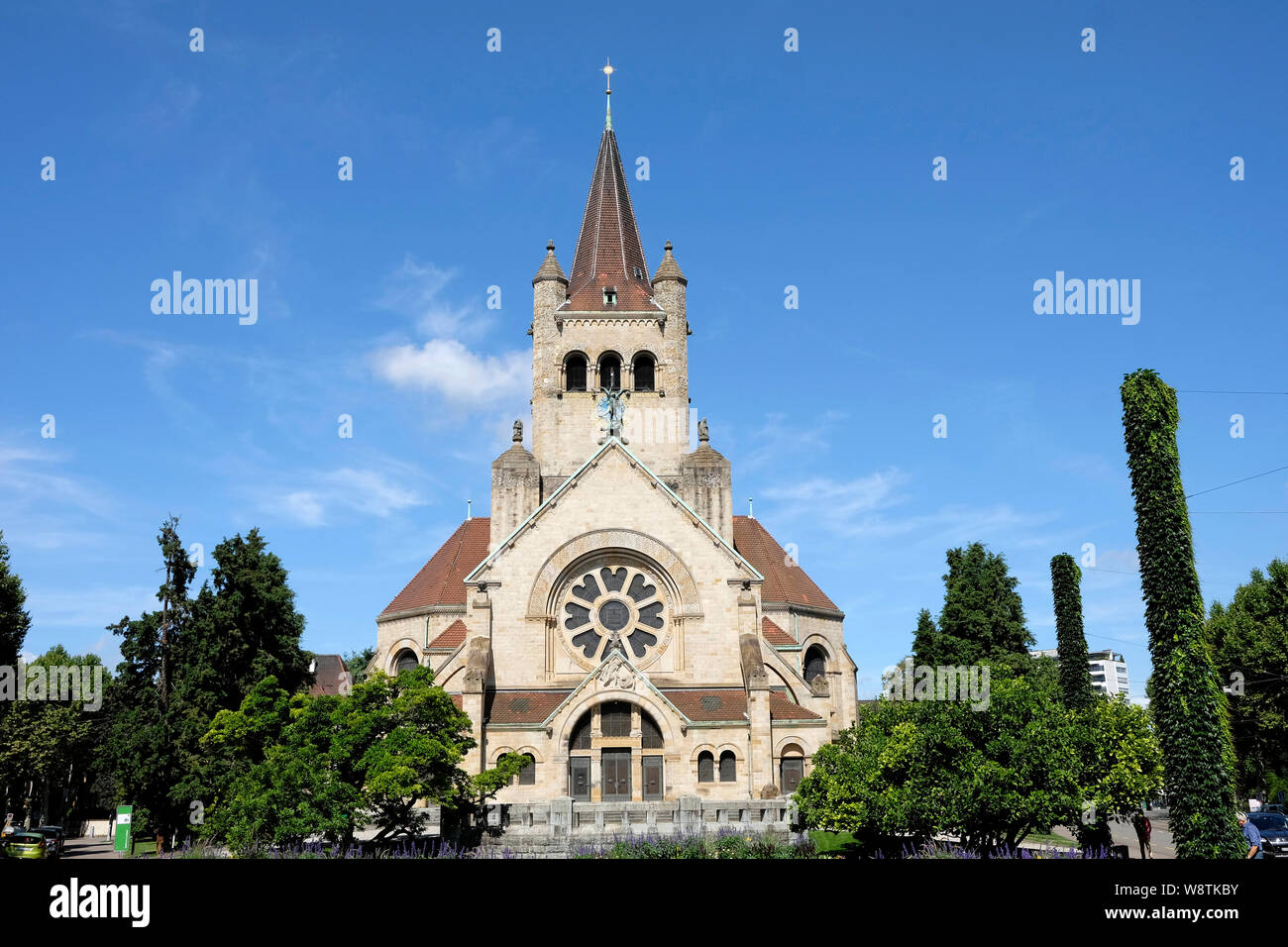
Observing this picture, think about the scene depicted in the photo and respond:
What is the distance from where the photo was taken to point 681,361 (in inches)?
2095

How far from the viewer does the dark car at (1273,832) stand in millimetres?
30609

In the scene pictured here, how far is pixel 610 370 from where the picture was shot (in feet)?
174

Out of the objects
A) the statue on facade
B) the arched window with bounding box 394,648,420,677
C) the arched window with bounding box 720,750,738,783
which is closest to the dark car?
the arched window with bounding box 720,750,738,783

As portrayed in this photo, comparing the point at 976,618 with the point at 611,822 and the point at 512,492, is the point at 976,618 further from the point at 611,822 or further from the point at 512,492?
the point at 611,822

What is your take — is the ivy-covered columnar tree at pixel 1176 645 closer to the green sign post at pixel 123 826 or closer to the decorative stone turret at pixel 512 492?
the decorative stone turret at pixel 512 492

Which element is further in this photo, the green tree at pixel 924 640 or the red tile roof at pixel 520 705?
the green tree at pixel 924 640

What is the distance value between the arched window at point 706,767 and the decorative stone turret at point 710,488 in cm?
1283

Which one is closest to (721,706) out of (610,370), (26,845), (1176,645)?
(1176,645)

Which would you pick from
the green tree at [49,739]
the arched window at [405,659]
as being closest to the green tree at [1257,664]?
the arched window at [405,659]

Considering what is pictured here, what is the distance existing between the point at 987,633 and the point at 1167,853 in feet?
65.5

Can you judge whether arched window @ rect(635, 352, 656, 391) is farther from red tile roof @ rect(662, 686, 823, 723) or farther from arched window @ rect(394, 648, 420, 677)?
red tile roof @ rect(662, 686, 823, 723)

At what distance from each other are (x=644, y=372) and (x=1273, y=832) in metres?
34.3

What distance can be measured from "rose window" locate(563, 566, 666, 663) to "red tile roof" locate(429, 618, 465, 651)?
301 inches
